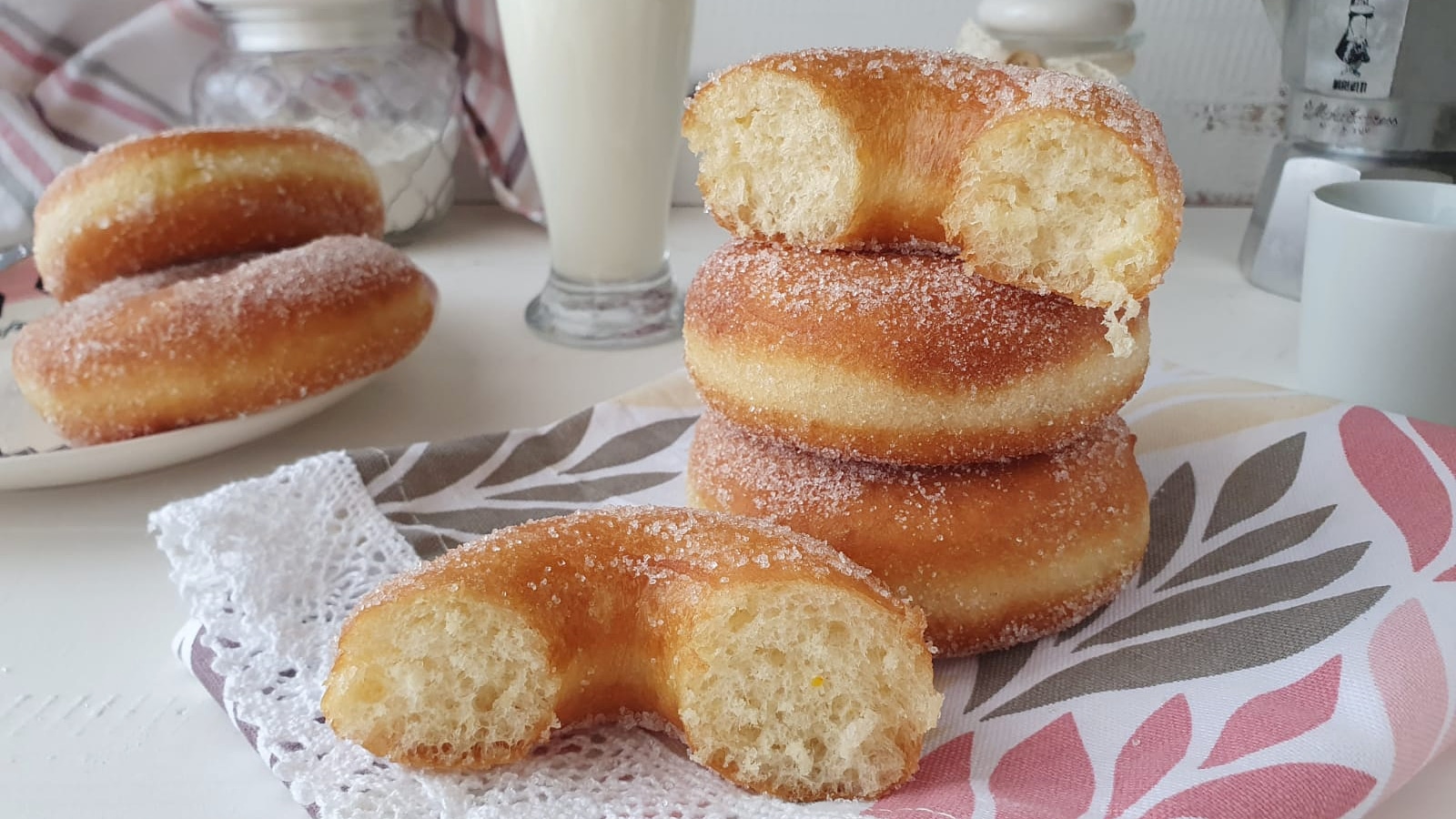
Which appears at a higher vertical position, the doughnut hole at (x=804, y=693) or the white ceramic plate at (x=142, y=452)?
the doughnut hole at (x=804, y=693)

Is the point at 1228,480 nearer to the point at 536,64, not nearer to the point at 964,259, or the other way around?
the point at 964,259

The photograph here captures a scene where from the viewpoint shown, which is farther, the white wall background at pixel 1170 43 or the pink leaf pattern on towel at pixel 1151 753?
the white wall background at pixel 1170 43

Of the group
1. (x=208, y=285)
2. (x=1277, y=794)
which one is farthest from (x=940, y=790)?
(x=208, y=285)

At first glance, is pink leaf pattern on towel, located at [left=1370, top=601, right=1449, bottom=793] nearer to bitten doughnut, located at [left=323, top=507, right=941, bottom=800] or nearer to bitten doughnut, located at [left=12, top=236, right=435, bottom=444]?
bitten doughnut, located at [left=323, top=507, right=941, bottom=800]

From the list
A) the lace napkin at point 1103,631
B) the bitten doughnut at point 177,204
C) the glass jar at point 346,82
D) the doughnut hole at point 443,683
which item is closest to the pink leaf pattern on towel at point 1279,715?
the lace napkin at point 1103,631

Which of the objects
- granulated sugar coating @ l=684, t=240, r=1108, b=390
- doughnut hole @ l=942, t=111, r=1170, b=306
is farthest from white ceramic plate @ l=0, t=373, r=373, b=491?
doughnut hole @ l=942, t=111, r=1170, b=306

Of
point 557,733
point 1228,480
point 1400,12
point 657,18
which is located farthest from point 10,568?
point 1400,12

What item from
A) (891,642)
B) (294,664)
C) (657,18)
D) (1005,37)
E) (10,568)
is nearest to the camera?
(891,642)

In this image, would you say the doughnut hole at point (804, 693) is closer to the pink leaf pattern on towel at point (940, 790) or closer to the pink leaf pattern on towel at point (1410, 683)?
the pink leaf pattern on towel at point (940, 790)
